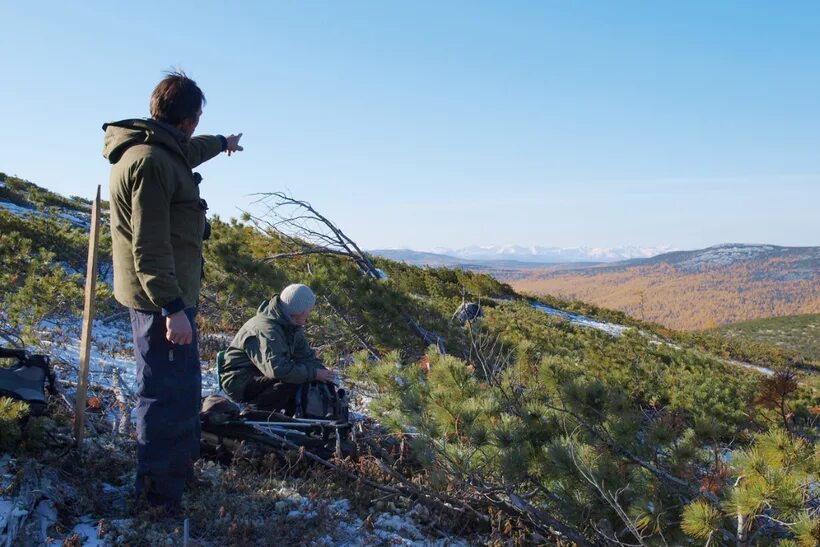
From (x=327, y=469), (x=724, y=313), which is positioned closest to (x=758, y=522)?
(x=327, y=469)

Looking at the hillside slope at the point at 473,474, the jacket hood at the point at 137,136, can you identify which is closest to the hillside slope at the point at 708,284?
the hillside slope at the point at 473,474

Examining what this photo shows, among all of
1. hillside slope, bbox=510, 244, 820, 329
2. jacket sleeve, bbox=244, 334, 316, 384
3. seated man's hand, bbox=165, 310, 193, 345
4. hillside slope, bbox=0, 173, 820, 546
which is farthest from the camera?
hillside slope, bbox=510, 244, 820, 329

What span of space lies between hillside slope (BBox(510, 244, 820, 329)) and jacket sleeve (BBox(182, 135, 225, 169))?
239 feet

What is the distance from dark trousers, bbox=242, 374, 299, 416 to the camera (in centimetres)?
443

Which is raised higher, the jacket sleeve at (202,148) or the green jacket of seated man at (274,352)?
the jacket sleeve at (202,148)

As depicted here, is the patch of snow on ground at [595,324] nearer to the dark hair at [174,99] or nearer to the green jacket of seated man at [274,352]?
the green jacket of seated man at [274,352]

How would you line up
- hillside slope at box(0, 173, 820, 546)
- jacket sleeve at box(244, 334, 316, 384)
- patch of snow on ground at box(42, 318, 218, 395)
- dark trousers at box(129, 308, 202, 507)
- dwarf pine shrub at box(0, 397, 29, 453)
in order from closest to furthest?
hillside slope at box(0, 173, 820, 546) → dark trousers at box(129, 308, 202, 507) → dwarf pine shrub at box(0, 397, 29, 453) → jacket sleeve at box(244, 334, 316, 384) → patch of snow on ground at box(42, 318, 218, 395)

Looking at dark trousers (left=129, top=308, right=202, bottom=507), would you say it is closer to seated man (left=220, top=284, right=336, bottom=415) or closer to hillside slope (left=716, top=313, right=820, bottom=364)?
seated man (left=220, top=284, right=336, bottom=415)

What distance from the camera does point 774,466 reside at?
2.42m

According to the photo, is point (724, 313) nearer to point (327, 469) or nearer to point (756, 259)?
point (756, 259)

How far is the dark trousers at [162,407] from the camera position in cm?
300

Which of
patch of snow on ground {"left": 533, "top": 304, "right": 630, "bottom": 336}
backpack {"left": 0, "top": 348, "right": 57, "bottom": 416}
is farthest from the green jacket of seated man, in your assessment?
patch of snow on ground {"left": 533, "top": 304, "right": 630, "bottom": 336}

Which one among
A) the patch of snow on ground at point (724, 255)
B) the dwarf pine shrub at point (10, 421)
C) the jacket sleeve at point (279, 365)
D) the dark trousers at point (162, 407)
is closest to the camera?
the dark trousers at point (162, 407)

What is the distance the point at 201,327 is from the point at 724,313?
96983 millimetres
